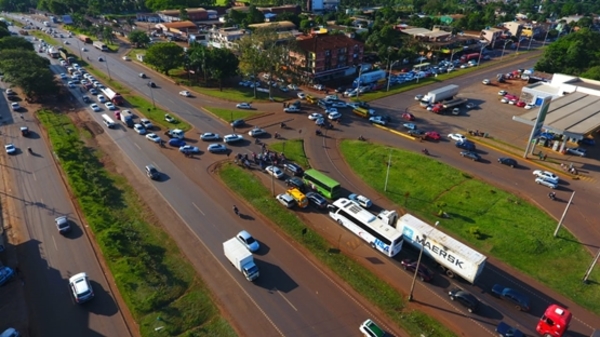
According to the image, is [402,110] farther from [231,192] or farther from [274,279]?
[274,279]

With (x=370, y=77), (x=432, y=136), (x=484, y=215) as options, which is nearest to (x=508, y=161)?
(x=432, y=136)

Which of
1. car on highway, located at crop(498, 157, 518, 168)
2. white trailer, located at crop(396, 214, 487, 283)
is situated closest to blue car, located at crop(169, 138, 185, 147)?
white trailer, located at crop(396, 214, 487, 283)

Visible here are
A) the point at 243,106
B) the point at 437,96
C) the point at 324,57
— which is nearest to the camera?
the point at 243,106

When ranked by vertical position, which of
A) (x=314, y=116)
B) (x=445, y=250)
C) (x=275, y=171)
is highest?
(x=445, y=250)

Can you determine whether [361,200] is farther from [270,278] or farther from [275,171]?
[270,278]

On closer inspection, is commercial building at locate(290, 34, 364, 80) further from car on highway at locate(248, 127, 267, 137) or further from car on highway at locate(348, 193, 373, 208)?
car on highway at locate(348, 193, 373, 208)

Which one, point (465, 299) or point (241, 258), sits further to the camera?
point (241, 258)

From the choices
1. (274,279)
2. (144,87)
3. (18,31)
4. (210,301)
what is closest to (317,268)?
(274,279)
